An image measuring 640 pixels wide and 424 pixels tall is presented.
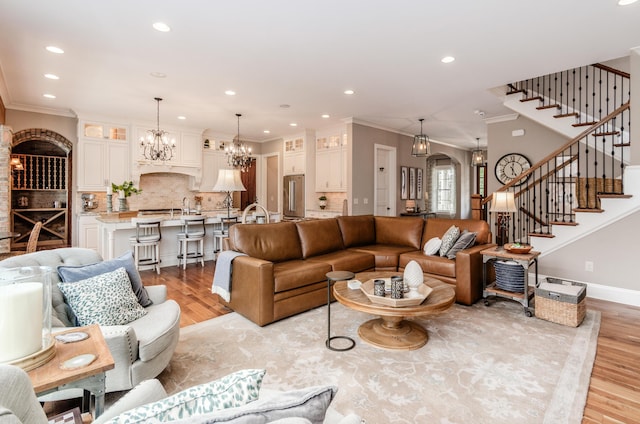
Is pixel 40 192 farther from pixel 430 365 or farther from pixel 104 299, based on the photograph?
pixel 430 365

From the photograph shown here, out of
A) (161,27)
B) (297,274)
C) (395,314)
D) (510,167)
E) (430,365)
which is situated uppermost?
(161,27)

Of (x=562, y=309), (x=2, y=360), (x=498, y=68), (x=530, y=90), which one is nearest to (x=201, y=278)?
(x=2, y=360)

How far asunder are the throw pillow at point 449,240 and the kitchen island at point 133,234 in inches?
137

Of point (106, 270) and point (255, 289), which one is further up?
point (106, 270)

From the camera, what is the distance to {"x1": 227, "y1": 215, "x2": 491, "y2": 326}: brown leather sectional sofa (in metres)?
3.27

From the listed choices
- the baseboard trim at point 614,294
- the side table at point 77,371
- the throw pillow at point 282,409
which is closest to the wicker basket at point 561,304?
the baseboard trim at point 614,294

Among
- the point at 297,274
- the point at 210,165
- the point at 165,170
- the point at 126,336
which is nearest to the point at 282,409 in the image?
the point at 126,336

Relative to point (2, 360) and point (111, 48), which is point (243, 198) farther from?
point (2, 360)

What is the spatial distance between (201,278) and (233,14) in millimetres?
3613

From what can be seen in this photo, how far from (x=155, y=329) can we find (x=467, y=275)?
3130 millimetres

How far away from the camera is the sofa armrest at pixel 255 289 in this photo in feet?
10.3

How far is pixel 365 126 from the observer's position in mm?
7102

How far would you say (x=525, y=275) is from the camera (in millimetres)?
3482

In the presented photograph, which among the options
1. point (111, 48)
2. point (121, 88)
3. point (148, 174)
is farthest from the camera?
point (148, 174)
